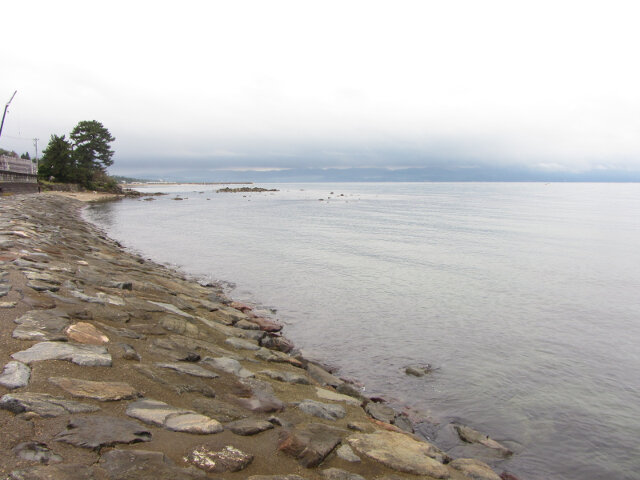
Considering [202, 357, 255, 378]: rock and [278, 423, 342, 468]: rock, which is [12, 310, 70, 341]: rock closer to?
[202, 357, 255, 378]: rock

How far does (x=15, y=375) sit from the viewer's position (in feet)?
17.3

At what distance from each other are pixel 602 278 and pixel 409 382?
17.4 m

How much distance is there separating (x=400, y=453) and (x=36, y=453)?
4.30m

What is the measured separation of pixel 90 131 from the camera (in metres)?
106

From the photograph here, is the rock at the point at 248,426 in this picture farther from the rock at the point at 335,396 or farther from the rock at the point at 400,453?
the rock at the point at 335,396

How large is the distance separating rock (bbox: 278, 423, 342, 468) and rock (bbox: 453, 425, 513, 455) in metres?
3.47

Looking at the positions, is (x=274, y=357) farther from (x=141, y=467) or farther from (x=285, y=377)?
(x=141, y=467)

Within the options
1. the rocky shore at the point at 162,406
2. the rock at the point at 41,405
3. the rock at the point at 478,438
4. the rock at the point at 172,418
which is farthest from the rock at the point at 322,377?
the rock at the point at 41,405

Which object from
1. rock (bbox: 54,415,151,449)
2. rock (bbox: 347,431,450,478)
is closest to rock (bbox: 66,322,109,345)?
rock (bbox: 54,415,151,449)

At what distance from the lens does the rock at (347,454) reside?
5391 mm

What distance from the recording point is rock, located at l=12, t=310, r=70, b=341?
6615 mm

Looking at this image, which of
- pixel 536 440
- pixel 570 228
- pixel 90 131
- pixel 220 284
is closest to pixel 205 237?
pixel 220 284

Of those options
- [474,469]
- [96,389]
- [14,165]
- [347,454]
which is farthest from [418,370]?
[14,165]

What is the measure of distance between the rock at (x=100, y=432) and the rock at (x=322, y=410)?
2.74m
